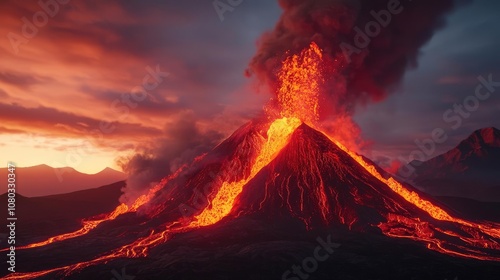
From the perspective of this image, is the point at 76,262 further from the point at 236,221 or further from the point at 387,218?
the point at 387,218

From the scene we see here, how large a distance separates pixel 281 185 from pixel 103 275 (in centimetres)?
2815

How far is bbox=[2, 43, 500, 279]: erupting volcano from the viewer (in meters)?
46.5

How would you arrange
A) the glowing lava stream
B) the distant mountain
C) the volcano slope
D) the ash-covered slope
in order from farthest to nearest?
the distant mountain
the glowing lava stream
the ash-covered slope
the volcano slope

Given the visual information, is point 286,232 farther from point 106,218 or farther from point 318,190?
point 106,218

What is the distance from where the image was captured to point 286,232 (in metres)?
49.2

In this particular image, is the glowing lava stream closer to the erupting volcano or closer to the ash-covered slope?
the erupting volcano

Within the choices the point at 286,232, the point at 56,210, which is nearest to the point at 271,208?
the point at 286,232

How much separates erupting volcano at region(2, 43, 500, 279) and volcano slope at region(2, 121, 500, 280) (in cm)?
21

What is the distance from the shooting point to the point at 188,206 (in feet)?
205

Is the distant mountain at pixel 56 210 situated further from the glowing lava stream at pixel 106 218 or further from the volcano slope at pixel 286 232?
the volcano slope at pixel 286 232

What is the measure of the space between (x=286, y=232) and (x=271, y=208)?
5.90 meters

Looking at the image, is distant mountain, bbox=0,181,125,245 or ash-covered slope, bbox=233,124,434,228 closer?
ash-covered slope, bbox=233,124,434,228

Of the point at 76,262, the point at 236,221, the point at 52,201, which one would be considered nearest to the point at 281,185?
the point at 236,221

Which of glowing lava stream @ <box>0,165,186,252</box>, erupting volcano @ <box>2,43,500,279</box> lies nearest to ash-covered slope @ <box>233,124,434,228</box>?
erupting volcano @ <box>2,43,500,279</box>
